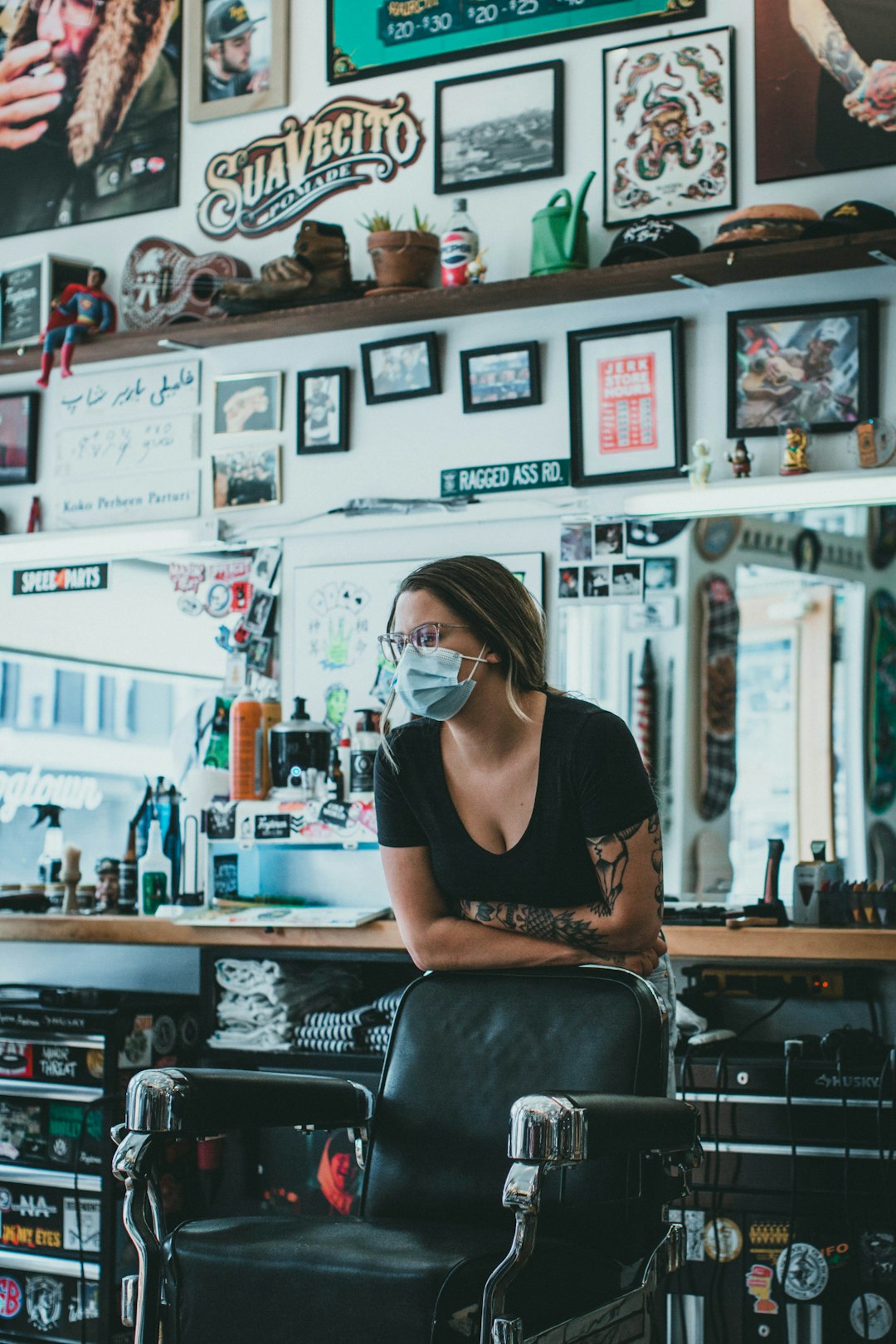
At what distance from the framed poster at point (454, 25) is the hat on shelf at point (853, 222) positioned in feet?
2.56

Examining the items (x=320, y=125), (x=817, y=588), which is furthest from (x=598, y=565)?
(x=320, y=125)

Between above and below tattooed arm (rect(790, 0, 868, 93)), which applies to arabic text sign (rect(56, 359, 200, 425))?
below

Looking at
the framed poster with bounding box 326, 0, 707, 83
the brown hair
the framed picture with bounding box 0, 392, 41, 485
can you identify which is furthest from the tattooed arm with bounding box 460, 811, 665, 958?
the framed picture with bounding box 0, 392, 41, 485

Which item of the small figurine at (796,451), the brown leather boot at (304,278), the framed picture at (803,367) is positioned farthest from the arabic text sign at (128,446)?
the small figurine at (796,451)

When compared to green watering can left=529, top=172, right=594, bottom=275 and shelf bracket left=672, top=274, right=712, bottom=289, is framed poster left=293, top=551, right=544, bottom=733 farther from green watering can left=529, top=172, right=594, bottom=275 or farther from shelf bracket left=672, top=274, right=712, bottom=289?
shelf bracket left=672, top=274, right=712, bottom=289

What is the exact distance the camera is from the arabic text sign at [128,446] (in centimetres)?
427

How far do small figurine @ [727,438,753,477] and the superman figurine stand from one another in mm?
1897

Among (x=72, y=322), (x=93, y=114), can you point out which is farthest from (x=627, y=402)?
(x=93, y=114)

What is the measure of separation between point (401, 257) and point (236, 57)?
103 cm

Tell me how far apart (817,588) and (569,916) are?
1.69 metres

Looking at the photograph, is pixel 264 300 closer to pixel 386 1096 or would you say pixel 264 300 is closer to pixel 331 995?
pixel 331 995

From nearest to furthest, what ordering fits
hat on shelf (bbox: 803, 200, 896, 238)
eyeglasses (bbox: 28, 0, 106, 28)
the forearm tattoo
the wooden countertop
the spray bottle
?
the wooden countertop, hat on shelf (bbox: 803, 200, 896, 238), the forearm tattoo, the spray bottle, eyeglasses (bbox: 28, 0, 106, 28)

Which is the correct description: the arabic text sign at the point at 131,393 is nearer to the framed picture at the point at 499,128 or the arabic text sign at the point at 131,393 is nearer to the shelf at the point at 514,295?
the shelf at the point at 514,295

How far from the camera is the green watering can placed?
3.70 m
